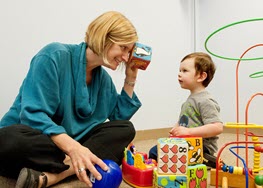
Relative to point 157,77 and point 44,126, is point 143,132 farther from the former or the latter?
point 44,126

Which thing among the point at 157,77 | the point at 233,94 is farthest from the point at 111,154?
the point at 233,94

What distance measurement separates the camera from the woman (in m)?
0.69

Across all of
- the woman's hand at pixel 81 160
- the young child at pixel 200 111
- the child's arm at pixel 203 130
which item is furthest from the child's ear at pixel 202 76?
the woman's hand at pixel 81 160

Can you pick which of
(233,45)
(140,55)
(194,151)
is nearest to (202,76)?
(140,55)

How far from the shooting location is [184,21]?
5.86ft

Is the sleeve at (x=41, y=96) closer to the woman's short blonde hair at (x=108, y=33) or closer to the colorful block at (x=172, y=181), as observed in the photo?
the woman's short blonde hair at (x=108, y=33)

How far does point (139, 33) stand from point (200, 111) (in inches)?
29.1

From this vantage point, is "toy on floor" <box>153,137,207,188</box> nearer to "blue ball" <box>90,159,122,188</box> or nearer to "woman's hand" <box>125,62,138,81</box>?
"blue ball" <box>90,159,122,188</box>

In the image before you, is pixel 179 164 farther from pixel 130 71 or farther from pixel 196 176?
pixel 130 71

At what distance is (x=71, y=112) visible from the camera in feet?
2.73

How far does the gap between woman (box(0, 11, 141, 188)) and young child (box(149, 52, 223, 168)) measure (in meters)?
0.18

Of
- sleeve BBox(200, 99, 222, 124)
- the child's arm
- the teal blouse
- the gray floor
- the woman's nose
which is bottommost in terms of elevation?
the gray floor

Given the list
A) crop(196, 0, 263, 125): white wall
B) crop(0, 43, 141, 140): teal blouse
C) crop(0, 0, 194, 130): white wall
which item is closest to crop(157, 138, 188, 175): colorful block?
crop(0, 43, 141, 140): teal blouse

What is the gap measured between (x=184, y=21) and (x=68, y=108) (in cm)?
120
